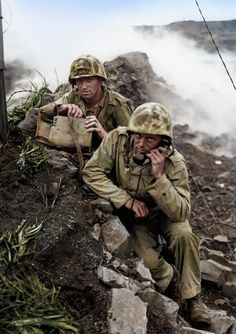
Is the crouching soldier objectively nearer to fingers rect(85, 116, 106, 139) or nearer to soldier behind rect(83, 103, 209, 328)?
fingers rect(85, 116, 106, 139)

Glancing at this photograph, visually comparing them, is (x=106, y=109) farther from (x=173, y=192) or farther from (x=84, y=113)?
(x=173, y=192)

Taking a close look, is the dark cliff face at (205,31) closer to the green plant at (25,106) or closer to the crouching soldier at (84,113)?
the green plant at (25,106)

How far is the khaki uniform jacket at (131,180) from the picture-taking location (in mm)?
4672

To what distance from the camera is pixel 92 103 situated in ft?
19.8

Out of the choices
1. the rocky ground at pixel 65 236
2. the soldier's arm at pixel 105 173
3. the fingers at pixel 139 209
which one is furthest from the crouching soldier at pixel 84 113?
the fingers at pixel 139 209

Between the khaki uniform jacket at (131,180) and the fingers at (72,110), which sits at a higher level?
the fingers at (72,110)

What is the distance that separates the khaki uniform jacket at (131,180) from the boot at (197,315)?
77 centimetres

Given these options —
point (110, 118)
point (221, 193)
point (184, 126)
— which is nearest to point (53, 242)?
point (110, 118)

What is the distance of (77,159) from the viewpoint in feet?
19.5

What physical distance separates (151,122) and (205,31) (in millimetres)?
28359

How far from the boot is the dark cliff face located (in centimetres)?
1969

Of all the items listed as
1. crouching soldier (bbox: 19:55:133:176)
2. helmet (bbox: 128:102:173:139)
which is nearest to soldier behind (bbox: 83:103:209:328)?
helmet (bbox: 128:102:173:139)

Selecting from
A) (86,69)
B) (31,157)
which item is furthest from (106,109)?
(31,157)

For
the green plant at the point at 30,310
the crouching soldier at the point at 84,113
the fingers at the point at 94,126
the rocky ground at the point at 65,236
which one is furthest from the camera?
the crouching soldier at the point at 84,113
